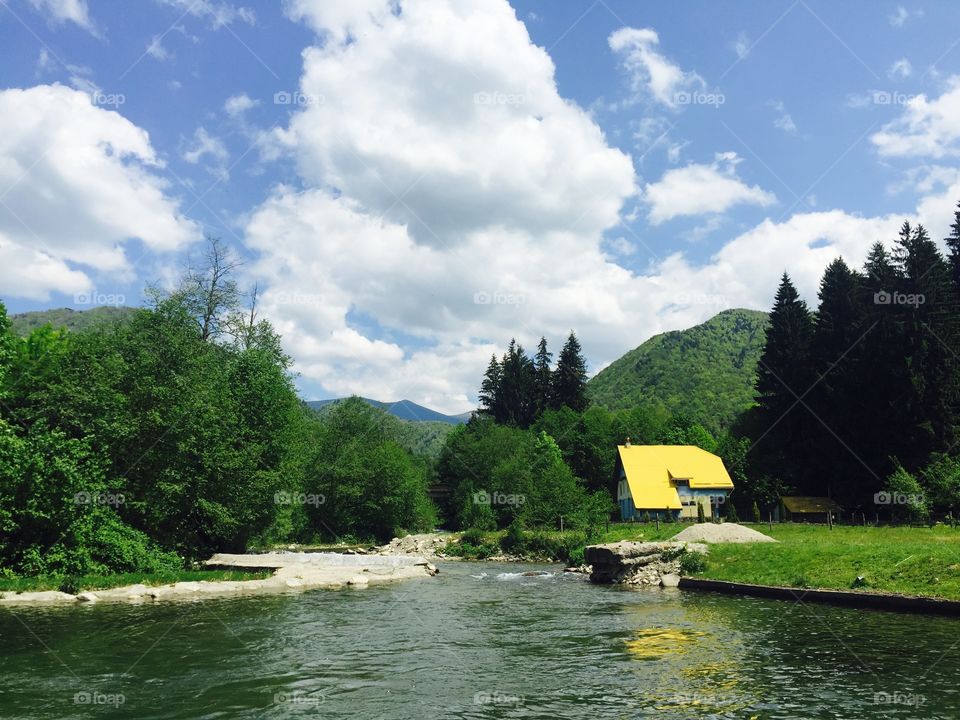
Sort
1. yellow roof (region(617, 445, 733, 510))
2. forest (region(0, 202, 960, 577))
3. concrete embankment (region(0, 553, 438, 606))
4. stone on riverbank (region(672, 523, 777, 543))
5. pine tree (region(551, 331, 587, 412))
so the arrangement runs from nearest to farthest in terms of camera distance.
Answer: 1. concrete embankment (region(0, 553, 438, 606))
2. forest (region(0, 202, 960, 577))
3. stone on riverbank (region(672, 523, 777, 543))
4. yellow roof (region(617, 445, 733, 510))
5. pine tree (region(551, 331, 587, 412))

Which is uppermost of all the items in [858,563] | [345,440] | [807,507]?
[345,440]

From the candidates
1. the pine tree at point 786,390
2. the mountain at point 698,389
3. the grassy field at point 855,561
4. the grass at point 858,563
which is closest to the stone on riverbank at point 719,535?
the grassy field at point 855,561

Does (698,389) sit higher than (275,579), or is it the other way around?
(698,389)

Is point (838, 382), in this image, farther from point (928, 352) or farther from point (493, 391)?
point (493, 391)

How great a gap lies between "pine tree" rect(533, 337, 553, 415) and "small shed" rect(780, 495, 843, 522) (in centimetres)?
5615

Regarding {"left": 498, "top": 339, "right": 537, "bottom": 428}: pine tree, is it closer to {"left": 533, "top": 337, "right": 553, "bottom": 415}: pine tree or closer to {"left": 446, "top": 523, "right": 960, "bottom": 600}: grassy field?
{"left": 533, "top": 337, "right": 553, "bottom": 415}: pine tree

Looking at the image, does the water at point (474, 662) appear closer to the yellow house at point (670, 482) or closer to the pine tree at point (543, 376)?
the yellow house at point (670, 482)

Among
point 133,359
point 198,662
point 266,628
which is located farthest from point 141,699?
point 133,359

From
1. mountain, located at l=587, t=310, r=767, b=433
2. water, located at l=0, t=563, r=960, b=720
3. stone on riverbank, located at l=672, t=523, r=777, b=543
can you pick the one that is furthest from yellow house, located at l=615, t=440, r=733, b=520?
mountain, located at l=587, t=310, r=767, b=433

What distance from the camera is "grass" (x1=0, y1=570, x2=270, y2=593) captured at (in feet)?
96.4

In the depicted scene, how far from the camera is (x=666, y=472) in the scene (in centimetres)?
7656

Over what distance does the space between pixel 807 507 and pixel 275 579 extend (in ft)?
186

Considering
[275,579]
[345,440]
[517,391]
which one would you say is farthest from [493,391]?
[275,579]

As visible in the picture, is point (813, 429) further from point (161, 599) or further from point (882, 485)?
point (161, 599)
